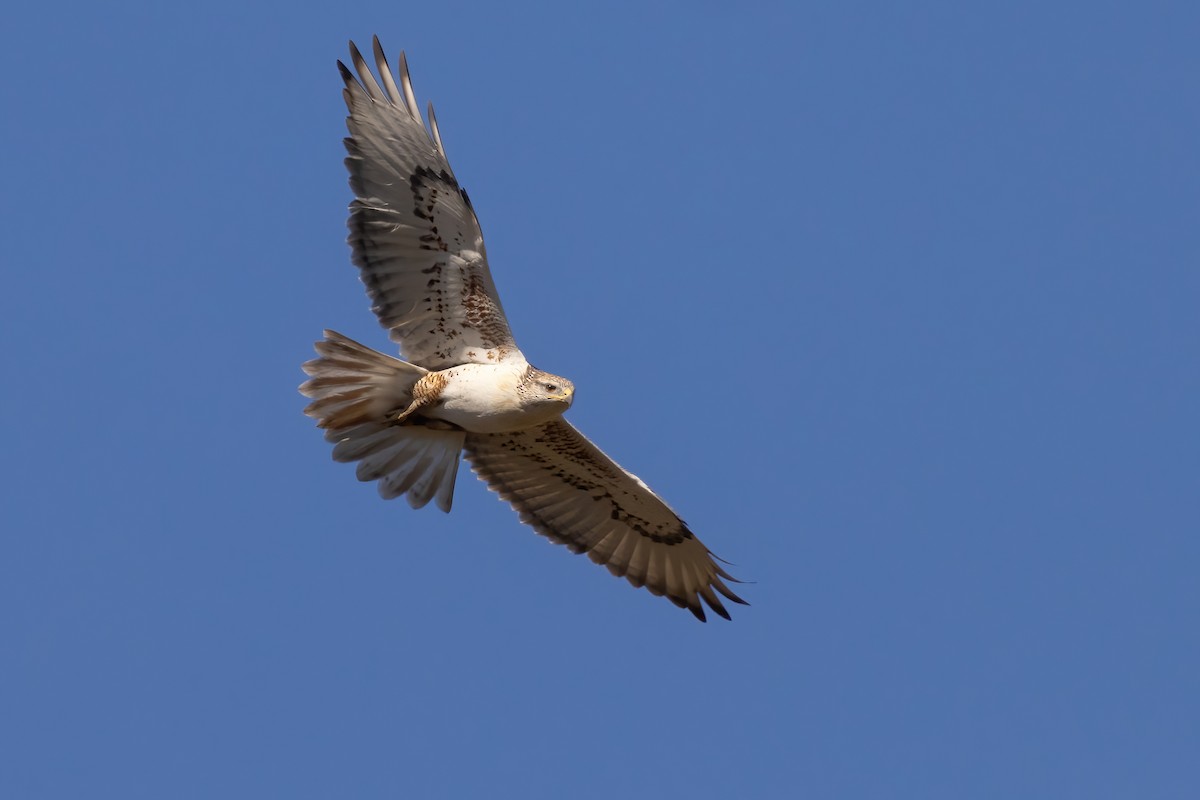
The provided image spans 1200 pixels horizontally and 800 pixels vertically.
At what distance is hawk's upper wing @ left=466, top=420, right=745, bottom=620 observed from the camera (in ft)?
37.6

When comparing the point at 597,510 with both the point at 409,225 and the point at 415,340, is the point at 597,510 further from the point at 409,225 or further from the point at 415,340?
the point at 409,225

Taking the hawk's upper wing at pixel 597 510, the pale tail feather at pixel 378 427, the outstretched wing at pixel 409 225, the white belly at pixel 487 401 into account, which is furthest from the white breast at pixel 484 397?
the hawk's upper wing at pixel 597 510

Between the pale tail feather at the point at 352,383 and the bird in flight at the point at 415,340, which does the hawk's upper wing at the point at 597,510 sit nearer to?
the bird in flight at the point at 415,340

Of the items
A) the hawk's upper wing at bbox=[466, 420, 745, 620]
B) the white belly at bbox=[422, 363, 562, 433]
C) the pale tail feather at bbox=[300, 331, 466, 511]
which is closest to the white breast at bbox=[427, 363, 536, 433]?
the white belly at bbox=[422, 363, 562, 433]

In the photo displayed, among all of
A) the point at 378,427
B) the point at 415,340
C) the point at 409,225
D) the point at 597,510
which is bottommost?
the point at 378,427

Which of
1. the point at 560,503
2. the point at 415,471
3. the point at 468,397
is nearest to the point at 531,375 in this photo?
the point at 468,397

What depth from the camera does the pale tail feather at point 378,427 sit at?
10.3 m

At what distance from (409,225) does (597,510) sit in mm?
2773

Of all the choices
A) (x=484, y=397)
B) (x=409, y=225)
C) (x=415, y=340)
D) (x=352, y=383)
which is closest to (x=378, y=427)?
(x=352, y=383)

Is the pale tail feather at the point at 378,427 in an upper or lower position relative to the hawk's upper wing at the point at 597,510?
lower

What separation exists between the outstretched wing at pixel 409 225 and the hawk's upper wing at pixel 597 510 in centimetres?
118

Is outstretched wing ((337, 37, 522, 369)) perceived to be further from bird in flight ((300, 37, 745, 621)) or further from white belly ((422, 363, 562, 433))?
white belly ((422, 363, 562, 433))

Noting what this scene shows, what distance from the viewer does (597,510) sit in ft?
39.2

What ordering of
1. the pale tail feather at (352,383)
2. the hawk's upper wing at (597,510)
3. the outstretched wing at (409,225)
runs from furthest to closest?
the hawk's upper wing at (597,510), the pale tail feather at (352,383), the outstretched wing at (409,225)
